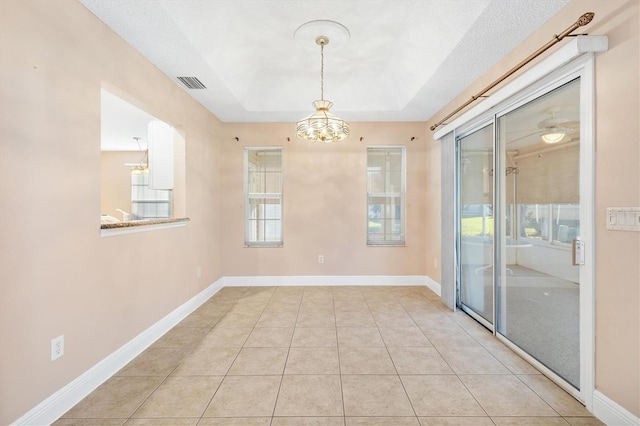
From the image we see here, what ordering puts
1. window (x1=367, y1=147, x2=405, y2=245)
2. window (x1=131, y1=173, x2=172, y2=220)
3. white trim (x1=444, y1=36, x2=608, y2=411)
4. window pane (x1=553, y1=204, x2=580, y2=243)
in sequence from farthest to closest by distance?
window (x1=131, y1=173, x2=172, y2=220) < window (x1=367, y1=147, x2=405, y2=245) < window pane (x1=553, y1=204, x2=580, y2=243) < white trim (x1=444, y1=36, x2=608, y2=411)

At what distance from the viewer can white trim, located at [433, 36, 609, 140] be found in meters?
1.69

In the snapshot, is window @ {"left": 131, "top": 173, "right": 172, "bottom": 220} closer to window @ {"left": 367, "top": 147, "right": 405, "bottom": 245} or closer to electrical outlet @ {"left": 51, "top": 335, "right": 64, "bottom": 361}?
window @ {"left": 367, "top": 147, "right": 405, "bottom": 245}

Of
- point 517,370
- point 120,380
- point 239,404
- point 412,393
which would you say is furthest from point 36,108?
point 517,370

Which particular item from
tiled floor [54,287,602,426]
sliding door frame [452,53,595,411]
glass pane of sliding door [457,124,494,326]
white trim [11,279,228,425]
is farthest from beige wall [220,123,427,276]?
sliding door frame [452,53,595,411]

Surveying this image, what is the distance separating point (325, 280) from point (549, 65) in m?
3.77

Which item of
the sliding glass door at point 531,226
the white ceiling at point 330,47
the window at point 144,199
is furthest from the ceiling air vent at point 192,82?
the window at point 144,199

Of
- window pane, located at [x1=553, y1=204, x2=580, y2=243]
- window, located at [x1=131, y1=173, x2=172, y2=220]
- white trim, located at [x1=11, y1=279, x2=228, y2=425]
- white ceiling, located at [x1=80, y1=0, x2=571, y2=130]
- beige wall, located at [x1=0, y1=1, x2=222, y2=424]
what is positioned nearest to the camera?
beige wall, located at [x1=0, y1=1, x2=222, y2=424]

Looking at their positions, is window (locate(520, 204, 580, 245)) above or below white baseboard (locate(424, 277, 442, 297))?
above

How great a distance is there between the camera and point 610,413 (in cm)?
166

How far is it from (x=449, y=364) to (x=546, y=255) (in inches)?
45.5

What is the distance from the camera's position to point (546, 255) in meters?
2.22

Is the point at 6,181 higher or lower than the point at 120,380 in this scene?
higher

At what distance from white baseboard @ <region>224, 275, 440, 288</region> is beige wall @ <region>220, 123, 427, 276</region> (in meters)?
0.07

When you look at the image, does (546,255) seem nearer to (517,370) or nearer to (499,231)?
(499,231)
